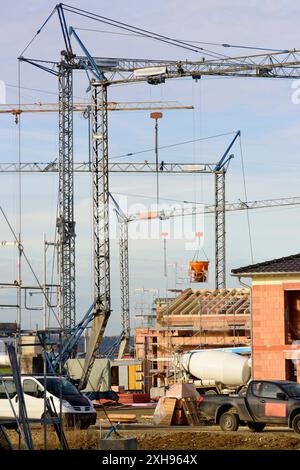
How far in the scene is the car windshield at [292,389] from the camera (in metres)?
34.0

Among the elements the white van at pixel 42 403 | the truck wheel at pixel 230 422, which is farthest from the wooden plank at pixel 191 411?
the white van at pixel 42 403

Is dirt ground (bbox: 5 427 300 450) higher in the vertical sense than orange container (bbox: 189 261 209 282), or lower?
lower

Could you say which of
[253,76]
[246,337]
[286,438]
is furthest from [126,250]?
[286,438]

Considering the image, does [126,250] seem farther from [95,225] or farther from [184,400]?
[184,400]

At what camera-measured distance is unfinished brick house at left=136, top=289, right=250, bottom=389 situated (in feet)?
220

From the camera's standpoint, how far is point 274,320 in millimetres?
43938

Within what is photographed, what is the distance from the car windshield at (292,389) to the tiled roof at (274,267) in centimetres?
914

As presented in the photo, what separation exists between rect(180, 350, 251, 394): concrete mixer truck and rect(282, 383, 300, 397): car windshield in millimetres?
16081

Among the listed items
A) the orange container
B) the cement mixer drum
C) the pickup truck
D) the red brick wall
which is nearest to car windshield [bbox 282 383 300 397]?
the pickup truck

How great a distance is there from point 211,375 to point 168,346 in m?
14.4

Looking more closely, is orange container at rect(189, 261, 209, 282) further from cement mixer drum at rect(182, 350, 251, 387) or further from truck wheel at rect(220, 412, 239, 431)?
truck wheel at rect(220, 412, 239, 431)

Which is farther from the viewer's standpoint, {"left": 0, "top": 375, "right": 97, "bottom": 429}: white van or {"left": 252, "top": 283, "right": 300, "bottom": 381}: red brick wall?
{"left": 252, "top": 283, "right": 300, "bottom": 381}: red brick wall

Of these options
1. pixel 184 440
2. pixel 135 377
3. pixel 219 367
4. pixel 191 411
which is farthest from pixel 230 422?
pixel 135 377
